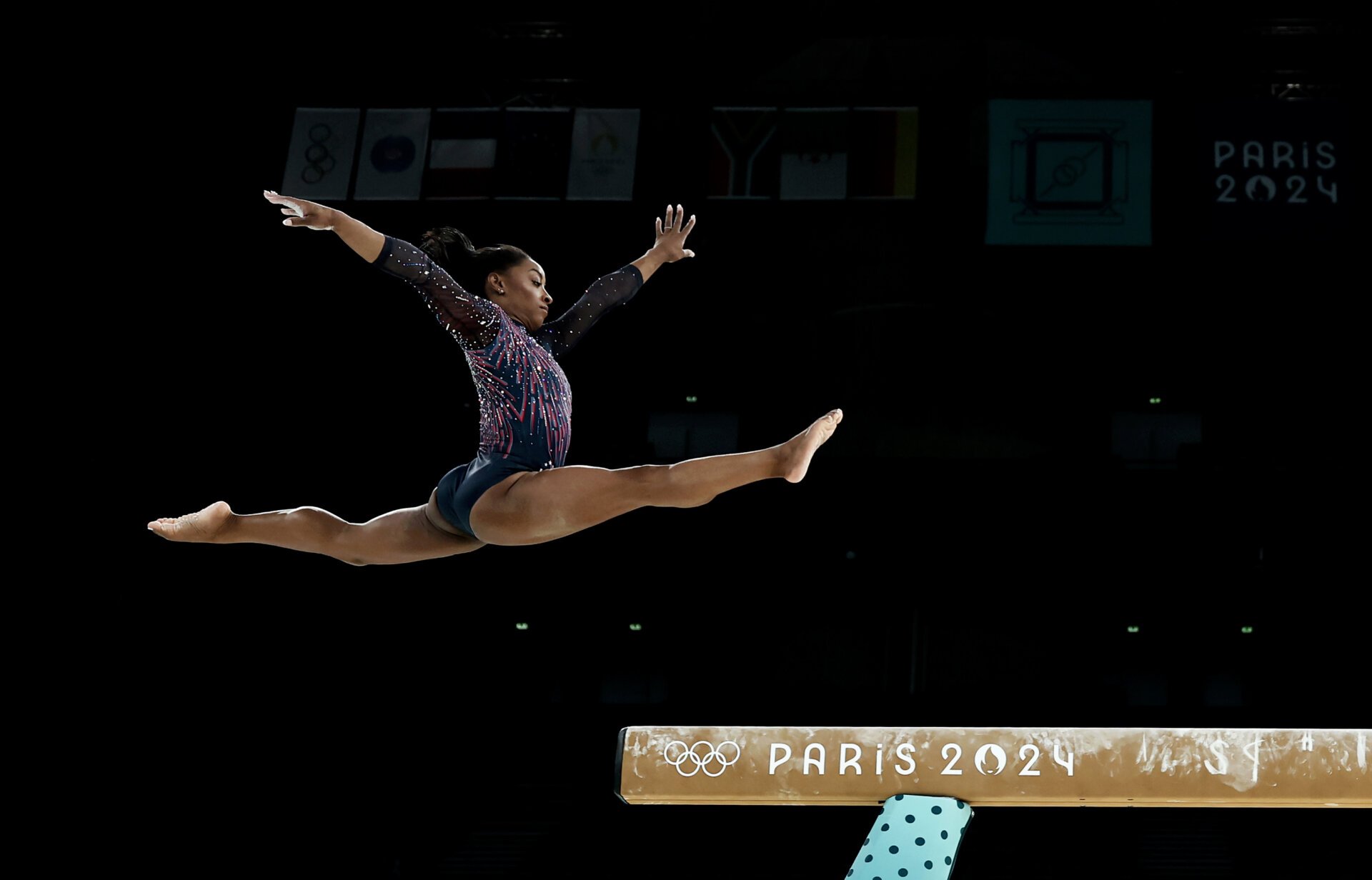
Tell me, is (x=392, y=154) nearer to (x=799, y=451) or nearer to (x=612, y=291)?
(x=612, y=291)

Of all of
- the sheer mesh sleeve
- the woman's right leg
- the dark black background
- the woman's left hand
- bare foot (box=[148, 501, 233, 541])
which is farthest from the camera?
the dark black background

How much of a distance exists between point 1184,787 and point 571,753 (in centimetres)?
731

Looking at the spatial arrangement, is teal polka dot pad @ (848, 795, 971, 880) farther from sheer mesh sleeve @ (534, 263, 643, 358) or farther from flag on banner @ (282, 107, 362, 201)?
flag on banner @ (282, 107, 362, 201)

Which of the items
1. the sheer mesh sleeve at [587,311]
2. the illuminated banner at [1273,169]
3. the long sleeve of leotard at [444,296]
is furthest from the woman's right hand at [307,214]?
the illuminated banner at [1273,169]

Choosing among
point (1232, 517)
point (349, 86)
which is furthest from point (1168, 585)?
point (349, 86)

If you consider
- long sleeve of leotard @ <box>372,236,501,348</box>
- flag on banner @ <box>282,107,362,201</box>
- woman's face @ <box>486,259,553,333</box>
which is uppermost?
flag on banner @ <box>282,107,362,201</box>

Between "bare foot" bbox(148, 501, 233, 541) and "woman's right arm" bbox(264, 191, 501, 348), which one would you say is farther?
"bare foot" bbox(148, 501, 233, 541)

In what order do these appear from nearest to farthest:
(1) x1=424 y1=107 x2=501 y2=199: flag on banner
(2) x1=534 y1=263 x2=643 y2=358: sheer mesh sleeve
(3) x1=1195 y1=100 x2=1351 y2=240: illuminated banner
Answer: (2) x1=534 y1=263 x2=643 y2=358: sheer mesh sleeve → (3) x1=1195 y1=100 x2=1351 y2=240: illuminated banner → (1) x1=424 y1=107 x2=501 y2=199: flag on banner

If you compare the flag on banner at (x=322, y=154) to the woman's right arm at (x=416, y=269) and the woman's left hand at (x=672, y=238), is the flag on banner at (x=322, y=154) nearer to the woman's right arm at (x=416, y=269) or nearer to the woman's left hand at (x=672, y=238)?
the woman's left hand at (x=672, y=238)

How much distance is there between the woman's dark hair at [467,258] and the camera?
4.12 metres

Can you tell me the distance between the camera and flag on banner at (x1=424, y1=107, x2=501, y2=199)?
9758mm

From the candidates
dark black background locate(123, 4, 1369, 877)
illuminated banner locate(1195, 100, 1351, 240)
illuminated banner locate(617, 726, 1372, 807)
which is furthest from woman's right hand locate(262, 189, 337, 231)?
illuminated banner locate(1195, 100, 1351, 240)

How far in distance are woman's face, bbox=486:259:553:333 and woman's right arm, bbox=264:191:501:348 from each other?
284mm

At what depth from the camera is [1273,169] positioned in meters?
9.21
